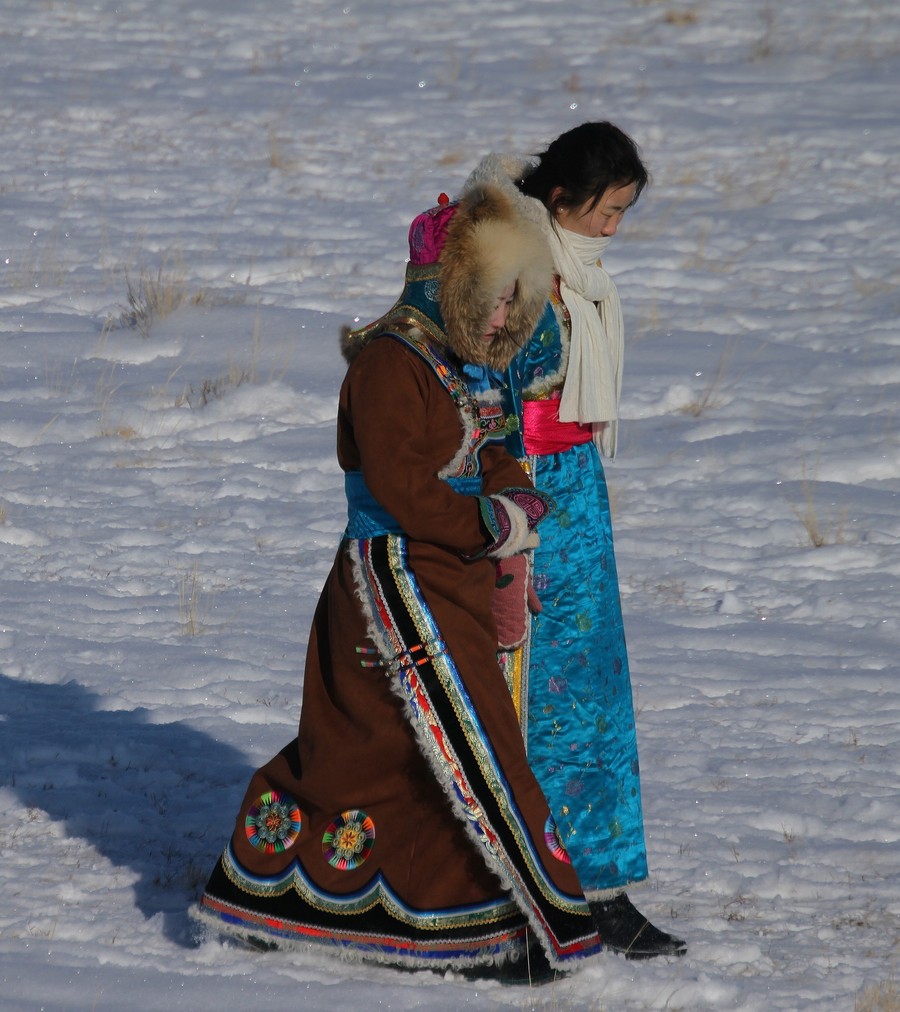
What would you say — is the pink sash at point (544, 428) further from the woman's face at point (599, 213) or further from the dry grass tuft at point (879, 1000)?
the dry grass tuft at point (879, 1000)

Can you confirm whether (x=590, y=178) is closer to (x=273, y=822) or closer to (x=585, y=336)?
(x=585, y=336)

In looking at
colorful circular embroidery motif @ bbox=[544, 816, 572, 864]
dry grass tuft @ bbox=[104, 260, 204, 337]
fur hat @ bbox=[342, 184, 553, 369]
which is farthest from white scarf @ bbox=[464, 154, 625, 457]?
dry grass tuft @ bbox=[104, 260, 204, 337]

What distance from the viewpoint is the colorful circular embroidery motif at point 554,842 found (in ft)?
10.8

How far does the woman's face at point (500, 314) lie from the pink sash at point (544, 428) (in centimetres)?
46

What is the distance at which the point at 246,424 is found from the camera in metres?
8.29

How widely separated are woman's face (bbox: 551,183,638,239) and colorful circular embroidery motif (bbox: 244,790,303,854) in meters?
1.50

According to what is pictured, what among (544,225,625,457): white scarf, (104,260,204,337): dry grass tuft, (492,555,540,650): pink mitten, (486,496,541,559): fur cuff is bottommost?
(104,260,204,337): dry grass tuft

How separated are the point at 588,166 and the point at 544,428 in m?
0.63

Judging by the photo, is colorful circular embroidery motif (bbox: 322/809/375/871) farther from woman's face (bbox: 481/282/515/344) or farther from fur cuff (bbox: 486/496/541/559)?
woman's face (bbox: 481/282/515/344)

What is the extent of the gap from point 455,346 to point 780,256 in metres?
8.30

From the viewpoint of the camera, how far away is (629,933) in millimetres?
3732

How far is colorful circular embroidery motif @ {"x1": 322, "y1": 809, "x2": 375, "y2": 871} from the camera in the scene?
333 centimetres

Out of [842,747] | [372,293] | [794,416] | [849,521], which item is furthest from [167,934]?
[372,293]

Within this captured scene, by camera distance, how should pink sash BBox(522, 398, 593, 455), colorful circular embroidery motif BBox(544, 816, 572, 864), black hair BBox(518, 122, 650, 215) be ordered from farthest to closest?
pink sash BBox(522, 398, 593, 455), black hair BBox(518, 122, 650, 215), colorful circular embroidery motif BBox(544, 816, 572, 864)
